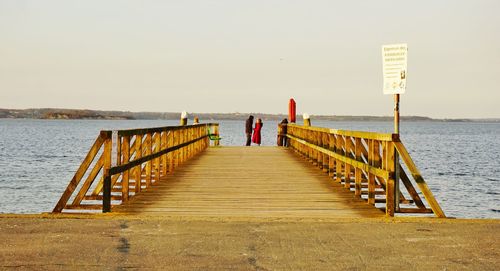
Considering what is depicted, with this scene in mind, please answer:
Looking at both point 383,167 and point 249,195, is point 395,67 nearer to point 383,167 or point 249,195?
point 383,167

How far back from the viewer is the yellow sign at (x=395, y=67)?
419 inches

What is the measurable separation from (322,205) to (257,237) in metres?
3.58

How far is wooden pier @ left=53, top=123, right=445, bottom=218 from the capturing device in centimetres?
949

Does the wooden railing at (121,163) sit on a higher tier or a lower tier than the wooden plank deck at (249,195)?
higher

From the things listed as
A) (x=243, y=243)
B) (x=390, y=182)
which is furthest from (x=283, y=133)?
(x=243, y=243)

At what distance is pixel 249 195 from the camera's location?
1209 cm

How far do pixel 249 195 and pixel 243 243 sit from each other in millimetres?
5125

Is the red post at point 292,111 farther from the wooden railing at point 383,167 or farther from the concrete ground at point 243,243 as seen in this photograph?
the concrete ground at point 243,243

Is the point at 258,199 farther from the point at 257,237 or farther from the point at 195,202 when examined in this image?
the point at 257,237

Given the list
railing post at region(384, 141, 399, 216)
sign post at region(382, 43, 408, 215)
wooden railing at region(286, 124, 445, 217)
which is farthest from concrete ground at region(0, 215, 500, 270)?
sign post at region(382, 43, 408, 215)

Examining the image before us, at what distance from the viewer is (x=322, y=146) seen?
17.2m

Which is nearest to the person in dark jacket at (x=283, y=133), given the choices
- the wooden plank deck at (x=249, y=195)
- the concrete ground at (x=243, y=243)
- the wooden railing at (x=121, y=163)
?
the wooden railing at (x=121, y=163)

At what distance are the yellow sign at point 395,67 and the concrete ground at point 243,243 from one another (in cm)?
288

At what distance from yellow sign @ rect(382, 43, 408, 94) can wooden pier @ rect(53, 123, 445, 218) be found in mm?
834
